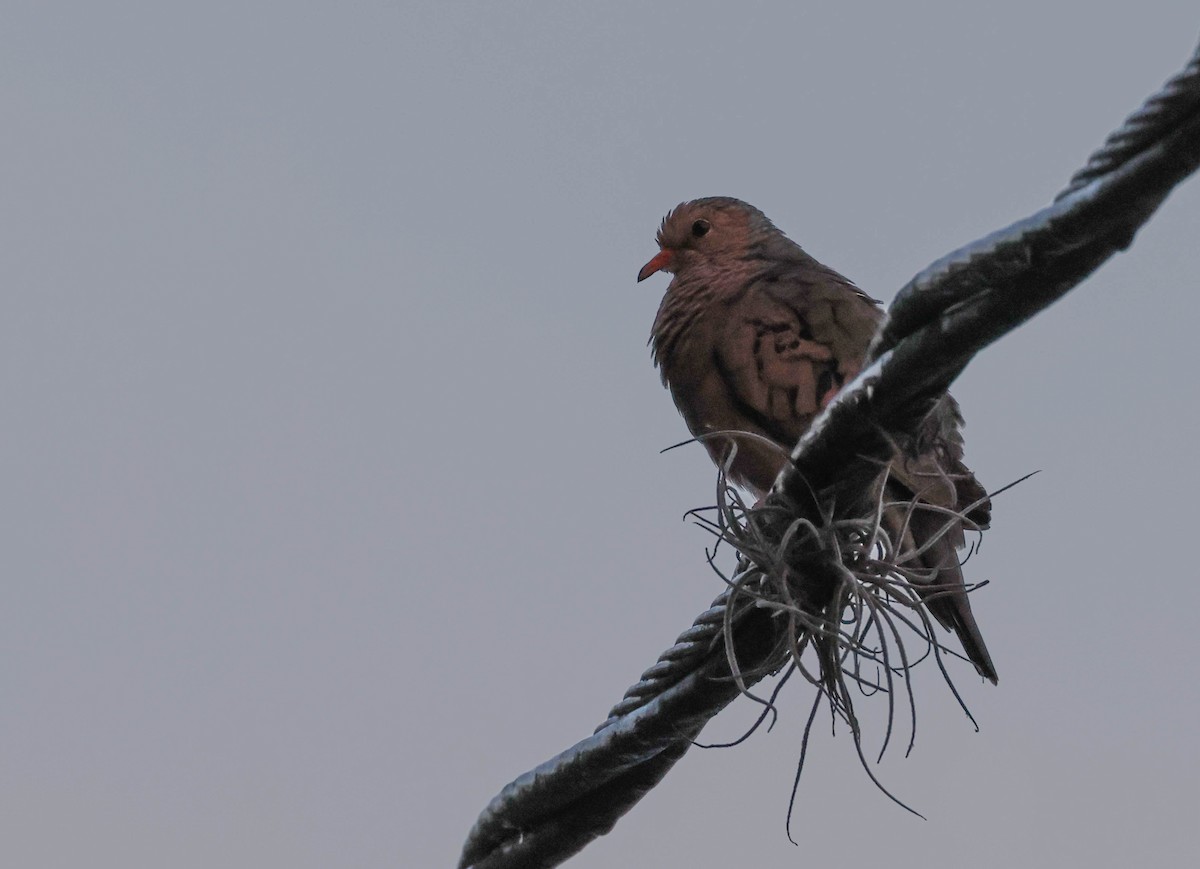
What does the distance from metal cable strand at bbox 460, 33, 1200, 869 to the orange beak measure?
2473 millimetres

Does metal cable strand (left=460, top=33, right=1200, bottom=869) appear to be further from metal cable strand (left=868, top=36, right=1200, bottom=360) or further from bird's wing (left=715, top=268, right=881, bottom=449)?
bird's wing (left=715, top=268, right=881, bottom=449)

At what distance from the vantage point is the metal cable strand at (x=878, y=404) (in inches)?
59.1

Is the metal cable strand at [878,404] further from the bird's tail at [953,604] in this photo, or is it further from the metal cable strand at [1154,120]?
the bird's tail at [953,604]

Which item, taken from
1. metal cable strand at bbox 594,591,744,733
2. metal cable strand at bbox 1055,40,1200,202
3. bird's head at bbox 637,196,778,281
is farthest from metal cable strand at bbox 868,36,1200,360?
bird's head at bbox 637,196,778,281

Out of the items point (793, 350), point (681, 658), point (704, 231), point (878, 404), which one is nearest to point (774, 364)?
point (793, 350)

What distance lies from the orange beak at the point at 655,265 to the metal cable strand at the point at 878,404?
247 centimetres

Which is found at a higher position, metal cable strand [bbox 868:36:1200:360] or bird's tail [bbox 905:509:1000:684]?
bird's tail [bbox 905:509:1000:684]

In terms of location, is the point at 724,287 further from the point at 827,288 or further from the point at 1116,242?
the point at 1116,242

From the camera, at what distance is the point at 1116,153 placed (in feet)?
4.92

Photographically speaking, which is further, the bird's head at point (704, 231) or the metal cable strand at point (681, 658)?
the bird's head at point (704, 231)

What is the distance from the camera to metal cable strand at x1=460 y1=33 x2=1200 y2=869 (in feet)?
4.92

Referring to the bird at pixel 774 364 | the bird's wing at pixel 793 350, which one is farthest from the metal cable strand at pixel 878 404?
the bird's wing at pixel 793 350

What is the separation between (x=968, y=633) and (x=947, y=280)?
5.99ft

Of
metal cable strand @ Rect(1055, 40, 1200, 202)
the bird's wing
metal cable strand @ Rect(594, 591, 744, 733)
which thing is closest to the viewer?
metal cable strand @ Rect(1055, 40, 1200, 202)
